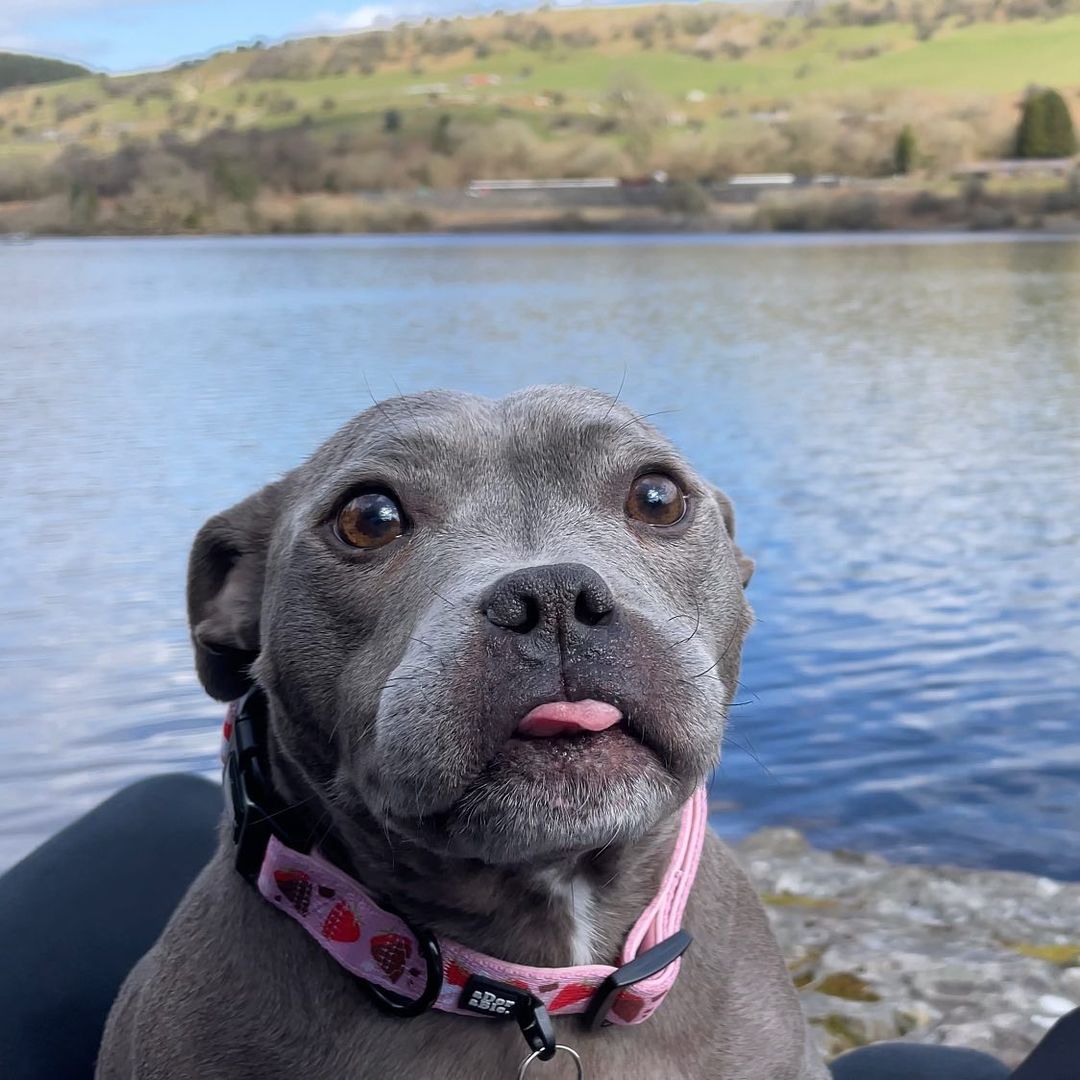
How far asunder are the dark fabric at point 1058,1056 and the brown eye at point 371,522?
1684mm

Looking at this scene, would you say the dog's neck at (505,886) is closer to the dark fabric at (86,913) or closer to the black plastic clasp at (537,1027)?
the black plastic clasp at (537,1027)

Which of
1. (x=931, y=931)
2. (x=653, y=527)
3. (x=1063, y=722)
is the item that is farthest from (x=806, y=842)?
(x=653, y=527)

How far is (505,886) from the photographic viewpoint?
9.78 feet

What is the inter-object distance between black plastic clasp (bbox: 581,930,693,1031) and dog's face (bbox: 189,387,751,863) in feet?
1.23

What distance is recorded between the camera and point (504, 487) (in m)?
3.16

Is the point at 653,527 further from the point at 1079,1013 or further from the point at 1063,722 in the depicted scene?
the point at 1063,722

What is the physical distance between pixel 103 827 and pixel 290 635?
1716mm

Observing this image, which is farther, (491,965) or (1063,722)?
(1063,722)

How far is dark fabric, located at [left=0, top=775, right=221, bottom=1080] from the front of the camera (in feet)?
12.2

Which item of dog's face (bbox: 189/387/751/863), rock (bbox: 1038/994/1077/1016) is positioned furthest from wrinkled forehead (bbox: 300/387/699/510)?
rock (bbox: 1038/994/1077/1016)

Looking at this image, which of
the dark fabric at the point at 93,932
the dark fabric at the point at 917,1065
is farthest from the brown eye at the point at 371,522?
the dark fabric at the point at 917,1065

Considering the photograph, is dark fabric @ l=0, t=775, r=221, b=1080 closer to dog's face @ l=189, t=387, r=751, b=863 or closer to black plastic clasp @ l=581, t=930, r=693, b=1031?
dog's face @ l=189, t=387, r=751, b=863

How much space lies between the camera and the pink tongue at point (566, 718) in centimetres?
253

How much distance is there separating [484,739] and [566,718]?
0.15 metres
